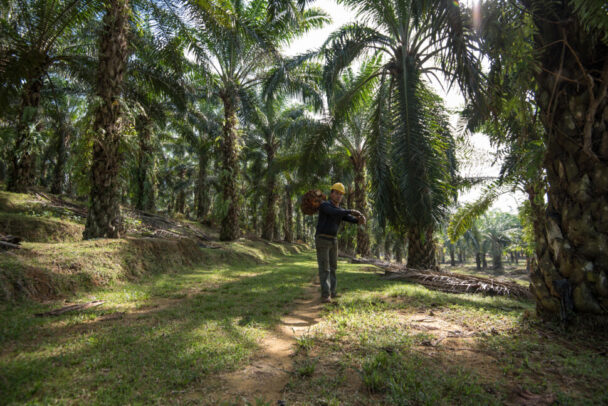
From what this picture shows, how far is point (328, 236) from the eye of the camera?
4.89m

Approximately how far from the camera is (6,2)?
7.45 m

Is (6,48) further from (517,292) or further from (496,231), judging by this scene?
(496,231)

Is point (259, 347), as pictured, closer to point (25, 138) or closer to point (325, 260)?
point (325, 260)

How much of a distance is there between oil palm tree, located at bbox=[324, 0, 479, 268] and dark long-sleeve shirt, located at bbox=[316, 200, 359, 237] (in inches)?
100

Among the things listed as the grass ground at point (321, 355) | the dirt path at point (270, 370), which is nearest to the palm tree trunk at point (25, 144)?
the grass ground at point (321, 355)

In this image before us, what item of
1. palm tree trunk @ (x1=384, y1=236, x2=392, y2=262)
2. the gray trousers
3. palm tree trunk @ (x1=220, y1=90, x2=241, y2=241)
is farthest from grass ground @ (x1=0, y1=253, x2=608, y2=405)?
palm tree trunk @ (x1=384, y1=236, x2=392, y2=262)

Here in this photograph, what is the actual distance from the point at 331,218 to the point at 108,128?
17.8 ft

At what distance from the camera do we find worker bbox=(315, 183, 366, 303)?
484 centimetres

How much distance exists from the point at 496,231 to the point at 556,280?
47.9 metres

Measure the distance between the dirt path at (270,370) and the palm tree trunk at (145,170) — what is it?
10.3 meters

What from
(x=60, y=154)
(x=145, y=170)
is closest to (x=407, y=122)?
(x=145, y=170)

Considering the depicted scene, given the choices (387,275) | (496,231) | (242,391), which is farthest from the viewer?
(496,231)

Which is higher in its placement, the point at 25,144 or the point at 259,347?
the point at 25,144

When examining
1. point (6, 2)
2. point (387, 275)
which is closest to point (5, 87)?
point (6, 2)
